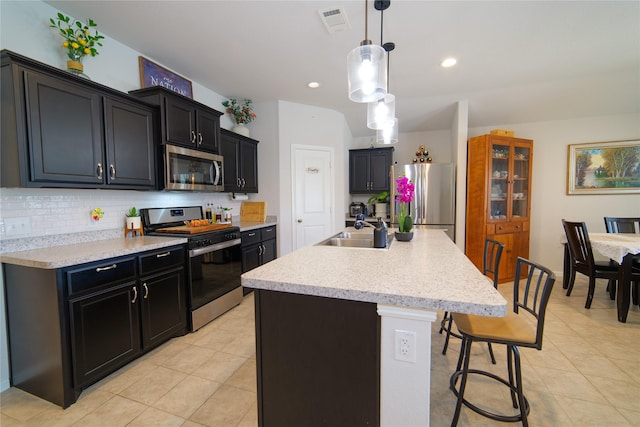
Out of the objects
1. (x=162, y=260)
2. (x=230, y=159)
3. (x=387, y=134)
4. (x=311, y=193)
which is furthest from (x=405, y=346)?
(x=311, y=193)

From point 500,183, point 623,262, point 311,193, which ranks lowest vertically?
point 623,262

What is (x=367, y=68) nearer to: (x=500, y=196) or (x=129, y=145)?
(x=129, y=145)

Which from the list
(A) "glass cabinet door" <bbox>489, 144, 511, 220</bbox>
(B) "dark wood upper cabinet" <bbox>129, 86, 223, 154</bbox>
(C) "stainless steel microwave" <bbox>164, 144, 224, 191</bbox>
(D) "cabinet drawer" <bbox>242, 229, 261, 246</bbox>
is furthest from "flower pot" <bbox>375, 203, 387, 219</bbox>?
(B) "dark wood upper cabinet" <bbox>129, 86, 223, 154</bbox>

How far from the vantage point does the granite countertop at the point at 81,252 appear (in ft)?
5.08

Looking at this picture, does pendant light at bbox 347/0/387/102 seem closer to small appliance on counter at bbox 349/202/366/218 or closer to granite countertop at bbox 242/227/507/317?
granite countertop at bbox 242/227/507/317

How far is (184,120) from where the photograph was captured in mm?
2627

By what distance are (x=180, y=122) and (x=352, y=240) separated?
202 centimetres

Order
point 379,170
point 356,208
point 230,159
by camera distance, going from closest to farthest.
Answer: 1. point 230,159
2. point 379,170
3. point 356,208

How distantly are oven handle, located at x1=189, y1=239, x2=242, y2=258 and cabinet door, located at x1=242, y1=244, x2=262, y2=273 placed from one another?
255 mm

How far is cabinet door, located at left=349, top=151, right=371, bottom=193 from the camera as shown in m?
5.02

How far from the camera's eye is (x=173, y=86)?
2.96m

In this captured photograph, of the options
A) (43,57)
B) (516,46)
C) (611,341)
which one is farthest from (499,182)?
(43,57)

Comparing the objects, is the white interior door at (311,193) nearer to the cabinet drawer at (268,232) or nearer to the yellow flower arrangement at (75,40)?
the cabinet drawer at (268,232)

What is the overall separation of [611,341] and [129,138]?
4521 millimetres
